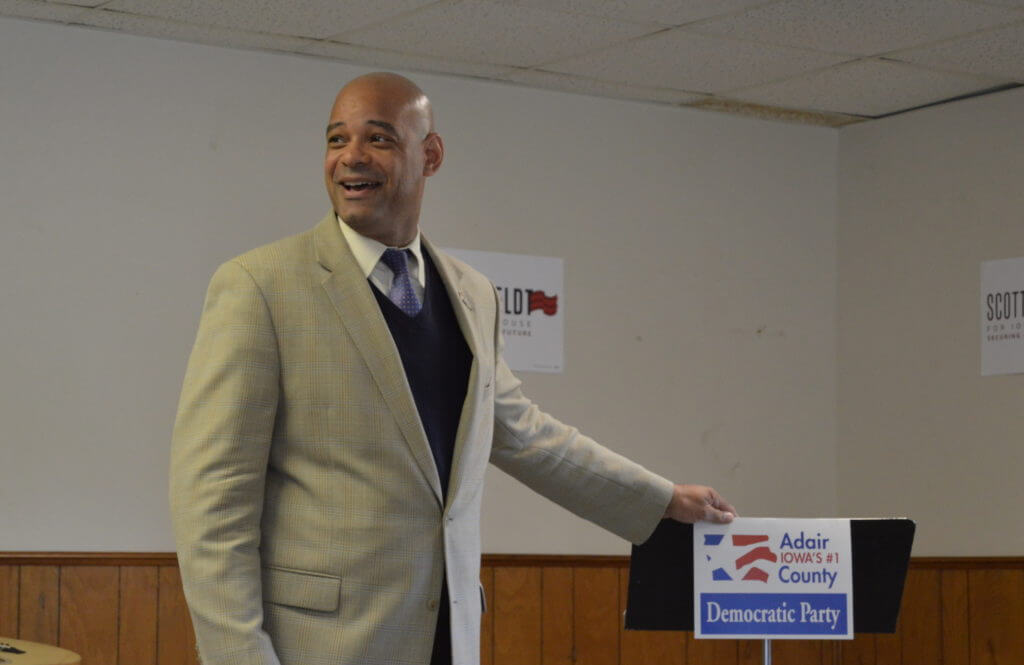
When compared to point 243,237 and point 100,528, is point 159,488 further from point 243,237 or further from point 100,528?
point 243,237

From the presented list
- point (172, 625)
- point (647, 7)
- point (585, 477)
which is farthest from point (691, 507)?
point (172, 625)

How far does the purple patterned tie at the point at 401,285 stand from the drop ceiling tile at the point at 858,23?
2.39 m

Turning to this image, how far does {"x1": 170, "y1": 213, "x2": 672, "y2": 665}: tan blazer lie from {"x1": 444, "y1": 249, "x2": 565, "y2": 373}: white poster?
316 centimetres

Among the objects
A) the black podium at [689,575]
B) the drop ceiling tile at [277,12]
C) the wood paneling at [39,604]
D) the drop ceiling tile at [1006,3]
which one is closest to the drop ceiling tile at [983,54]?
the drop ceiling tile at [1006,3]

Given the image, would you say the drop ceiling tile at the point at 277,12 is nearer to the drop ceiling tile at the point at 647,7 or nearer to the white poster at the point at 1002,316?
the drop ceiling tile at the point at 647,7

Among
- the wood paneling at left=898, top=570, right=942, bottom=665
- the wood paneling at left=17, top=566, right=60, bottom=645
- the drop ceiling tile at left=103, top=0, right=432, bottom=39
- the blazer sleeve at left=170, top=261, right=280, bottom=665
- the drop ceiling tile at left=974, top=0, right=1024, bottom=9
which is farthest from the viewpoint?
the wood paneling at left=898, top=570, right=942, bottom=665

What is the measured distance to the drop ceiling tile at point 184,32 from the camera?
477 centimetres

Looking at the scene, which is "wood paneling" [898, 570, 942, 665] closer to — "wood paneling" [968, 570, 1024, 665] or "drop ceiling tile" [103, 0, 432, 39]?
"wood paneling" [968, 570, 1024, 665]

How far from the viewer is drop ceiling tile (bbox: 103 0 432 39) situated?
4.59 meters

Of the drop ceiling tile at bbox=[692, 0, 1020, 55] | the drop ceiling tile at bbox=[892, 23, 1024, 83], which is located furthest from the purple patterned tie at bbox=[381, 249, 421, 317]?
the drop ceiling tile at bbox=[892, 23, 1024, 83]

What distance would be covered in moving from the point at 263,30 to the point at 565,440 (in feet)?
8.07

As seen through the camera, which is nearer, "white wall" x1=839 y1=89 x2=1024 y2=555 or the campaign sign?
the campaign sign

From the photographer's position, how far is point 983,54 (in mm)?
5086

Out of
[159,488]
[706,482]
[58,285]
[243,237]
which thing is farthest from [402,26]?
[706,482]
